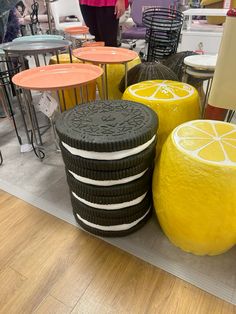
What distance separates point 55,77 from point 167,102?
67cm

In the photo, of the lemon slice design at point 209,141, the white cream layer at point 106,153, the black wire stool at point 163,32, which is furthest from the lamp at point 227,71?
the black wire stool at point 163,32

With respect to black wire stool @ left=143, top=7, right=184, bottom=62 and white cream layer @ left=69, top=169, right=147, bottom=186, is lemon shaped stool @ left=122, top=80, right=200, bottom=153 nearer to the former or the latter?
white cream layer @ left=69, top=169, right=147, bottom=186

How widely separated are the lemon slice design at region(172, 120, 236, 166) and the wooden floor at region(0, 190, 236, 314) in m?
0.51

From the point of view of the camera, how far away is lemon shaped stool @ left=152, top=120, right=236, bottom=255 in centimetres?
93

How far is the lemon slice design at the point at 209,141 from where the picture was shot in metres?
0.95

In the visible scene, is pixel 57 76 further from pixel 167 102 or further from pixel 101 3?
pixel 101 3

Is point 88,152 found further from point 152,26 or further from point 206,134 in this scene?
point 152,26

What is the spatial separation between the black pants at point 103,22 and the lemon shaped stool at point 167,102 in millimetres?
1142

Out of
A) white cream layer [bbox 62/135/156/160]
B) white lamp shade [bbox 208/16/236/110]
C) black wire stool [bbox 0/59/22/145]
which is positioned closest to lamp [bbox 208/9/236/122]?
white lamp shade [bbox 208/16/236/110]

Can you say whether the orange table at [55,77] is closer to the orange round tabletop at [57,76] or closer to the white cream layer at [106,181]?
the orange round tabletop at [57,76]

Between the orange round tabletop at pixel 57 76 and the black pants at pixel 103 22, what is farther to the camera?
the black pants at pixel 103 22

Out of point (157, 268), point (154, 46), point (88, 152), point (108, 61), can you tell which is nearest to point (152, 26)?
point (154, 46)

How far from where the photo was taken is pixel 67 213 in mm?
1367

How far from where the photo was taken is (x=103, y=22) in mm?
2359
